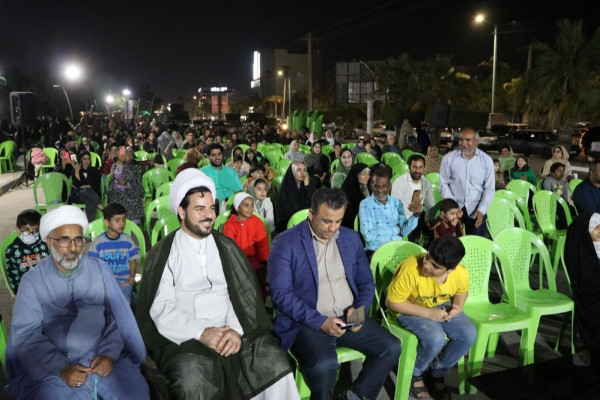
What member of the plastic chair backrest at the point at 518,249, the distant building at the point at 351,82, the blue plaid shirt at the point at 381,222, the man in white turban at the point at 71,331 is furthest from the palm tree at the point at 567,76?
the distant building at the point at 351,82

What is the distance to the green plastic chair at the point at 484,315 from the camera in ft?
12.8

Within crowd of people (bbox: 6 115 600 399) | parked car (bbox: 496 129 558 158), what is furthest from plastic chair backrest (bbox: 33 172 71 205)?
parked car (bbox: 496 129 558 158)

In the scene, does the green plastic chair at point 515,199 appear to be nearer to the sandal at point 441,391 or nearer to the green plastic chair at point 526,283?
the green plastic chair at point 526,283

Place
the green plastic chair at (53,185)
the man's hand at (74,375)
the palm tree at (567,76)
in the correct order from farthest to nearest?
the palm tree at (567,76) → the green plastic chair at (53,185) → the man's hand at (74,375)

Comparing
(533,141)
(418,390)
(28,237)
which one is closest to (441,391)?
(418,390)

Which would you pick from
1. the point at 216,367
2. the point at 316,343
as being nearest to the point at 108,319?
the point at 216,367

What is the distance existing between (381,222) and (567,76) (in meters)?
15.5

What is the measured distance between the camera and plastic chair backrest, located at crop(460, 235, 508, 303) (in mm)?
4383

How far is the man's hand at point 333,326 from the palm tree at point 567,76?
17039 mm

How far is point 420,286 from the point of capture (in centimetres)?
383

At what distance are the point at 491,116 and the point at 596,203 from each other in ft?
84.3

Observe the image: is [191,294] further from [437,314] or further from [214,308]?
[437,314]

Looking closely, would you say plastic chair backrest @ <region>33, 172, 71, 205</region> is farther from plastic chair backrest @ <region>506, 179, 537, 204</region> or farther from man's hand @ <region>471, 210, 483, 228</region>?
plastic chair backrest @ <region>506, 179, 537, 204</region>

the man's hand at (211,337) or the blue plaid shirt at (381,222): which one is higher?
the blue plaid shirt at (381,222)
